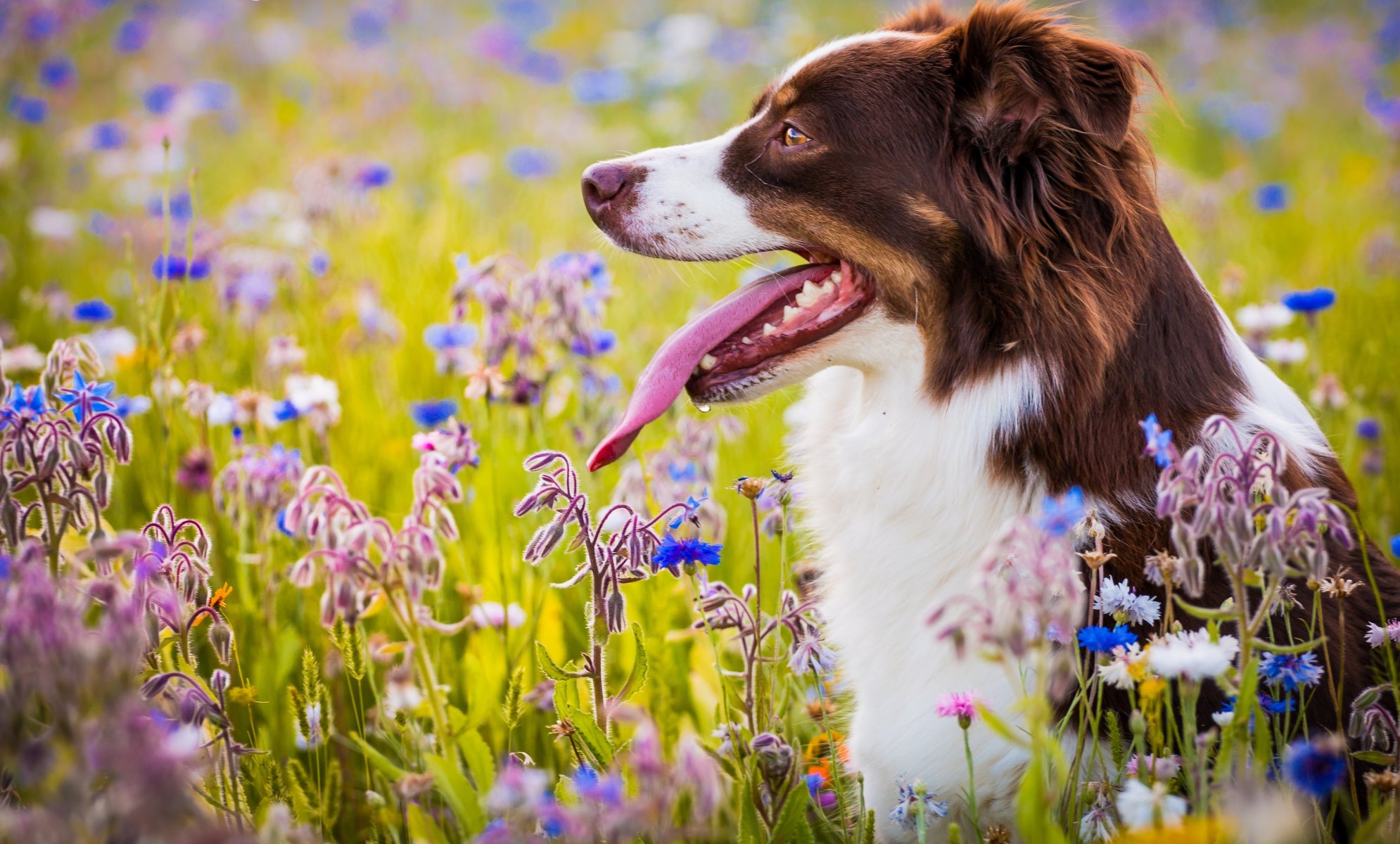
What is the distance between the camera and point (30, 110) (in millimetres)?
6012

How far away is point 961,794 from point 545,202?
5179 millimetres

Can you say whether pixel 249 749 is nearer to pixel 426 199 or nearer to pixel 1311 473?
pixel 1311 473

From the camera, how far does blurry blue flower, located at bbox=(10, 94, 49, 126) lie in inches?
236

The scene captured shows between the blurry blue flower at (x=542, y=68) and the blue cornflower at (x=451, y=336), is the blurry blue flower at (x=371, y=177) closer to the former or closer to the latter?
the blue cornflower at (x=451, y=336)

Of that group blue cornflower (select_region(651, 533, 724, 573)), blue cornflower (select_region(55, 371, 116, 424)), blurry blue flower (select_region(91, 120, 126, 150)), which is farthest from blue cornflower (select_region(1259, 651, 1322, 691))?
blurry blue flower (select_region(91, 120, 126, 150))

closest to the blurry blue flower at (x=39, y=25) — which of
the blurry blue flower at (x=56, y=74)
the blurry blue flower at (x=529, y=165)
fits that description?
the blurry blue flower at (x=56, y=74)

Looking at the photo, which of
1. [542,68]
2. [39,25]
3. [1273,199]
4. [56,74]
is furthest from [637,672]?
[542,68]

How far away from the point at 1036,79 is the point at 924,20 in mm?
740

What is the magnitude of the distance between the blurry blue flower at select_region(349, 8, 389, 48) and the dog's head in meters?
8.63

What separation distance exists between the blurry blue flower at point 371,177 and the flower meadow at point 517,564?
0.02 metres

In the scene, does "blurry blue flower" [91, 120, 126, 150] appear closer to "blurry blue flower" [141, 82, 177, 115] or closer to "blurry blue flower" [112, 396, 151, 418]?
"blurry blue flower" [141, 82, 177, 115]

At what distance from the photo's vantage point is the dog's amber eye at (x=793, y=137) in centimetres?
238

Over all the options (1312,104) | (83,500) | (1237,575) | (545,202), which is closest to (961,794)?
(1237,575)

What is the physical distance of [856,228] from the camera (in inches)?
90.4
